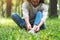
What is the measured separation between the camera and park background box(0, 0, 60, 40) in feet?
18.4

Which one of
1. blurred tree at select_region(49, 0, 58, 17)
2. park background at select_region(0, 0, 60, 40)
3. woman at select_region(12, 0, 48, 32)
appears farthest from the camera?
blurred tree at select_region(49, 0, 58, 17)

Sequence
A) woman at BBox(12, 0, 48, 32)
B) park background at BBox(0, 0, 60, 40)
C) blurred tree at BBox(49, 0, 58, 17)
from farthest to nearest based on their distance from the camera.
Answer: blurred tree at BBox(49, 0, 58, 17), woman at BBox(12, 0, 48, 32), park background at BBox(0, 0, 60, 40)

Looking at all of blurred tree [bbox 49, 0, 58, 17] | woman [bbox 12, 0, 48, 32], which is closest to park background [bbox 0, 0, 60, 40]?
blurred tree [bbox 49, 0, 58, 17]

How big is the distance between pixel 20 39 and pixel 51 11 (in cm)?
1425

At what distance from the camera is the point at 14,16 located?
7633mm

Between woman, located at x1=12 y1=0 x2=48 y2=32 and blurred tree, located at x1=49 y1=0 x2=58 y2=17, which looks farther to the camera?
blurred tree, located at x1=49 y1=0 x2=58 y2=17

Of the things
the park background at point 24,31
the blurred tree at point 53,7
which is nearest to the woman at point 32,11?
the park background at point 24,31

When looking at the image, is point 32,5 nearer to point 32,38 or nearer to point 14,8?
point 32,38

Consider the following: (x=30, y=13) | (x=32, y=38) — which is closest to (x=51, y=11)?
(x=30, y=13)

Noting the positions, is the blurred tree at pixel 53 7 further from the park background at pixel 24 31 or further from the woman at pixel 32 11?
the woman at pixel 32 11

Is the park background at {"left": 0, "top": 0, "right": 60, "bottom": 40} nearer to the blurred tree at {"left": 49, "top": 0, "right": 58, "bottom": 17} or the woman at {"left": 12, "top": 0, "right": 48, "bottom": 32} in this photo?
the blurred tree at {"left": 49, "top": 0, "right": 58, "bottom": 17}

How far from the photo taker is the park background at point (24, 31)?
5620 mm

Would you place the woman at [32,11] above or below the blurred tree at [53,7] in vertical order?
above

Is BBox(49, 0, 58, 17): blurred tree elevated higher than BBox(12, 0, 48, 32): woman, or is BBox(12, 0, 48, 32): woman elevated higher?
BBox(12, 0, 48, 32): woman
